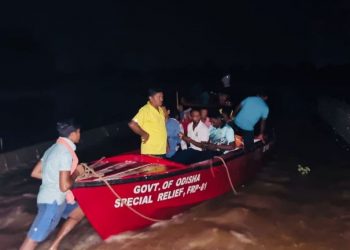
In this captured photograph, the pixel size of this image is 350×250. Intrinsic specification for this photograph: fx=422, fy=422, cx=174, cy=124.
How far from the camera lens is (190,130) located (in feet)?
27.0

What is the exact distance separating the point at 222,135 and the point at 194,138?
1.84 feet

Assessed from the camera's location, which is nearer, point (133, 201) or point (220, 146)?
point (133, 201)

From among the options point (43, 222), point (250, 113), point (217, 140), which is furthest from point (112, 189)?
point (250, 113)

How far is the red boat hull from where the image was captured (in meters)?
5.85

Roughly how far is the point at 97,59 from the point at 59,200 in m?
53.9

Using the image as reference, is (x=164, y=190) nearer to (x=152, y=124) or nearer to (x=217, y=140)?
(x=152, y=124)

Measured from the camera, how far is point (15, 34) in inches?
1966

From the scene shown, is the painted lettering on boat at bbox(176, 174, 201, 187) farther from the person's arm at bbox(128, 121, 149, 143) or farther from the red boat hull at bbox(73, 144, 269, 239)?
the person's arm at bbox(128, 121, 149, 143)

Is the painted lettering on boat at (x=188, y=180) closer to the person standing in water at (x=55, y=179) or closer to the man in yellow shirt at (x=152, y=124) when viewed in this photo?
the man in yellow shirt at (x=152, y=124)

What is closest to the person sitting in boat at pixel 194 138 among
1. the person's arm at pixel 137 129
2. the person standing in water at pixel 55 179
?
the person's arm at pixel 137 129

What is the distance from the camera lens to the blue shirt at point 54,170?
5.05 m

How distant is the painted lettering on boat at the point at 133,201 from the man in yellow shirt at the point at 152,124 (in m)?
1.07

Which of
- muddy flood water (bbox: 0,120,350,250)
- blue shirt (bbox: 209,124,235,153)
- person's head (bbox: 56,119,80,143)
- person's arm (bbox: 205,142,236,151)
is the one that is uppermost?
person's head (bbox: 56,119,80,143)

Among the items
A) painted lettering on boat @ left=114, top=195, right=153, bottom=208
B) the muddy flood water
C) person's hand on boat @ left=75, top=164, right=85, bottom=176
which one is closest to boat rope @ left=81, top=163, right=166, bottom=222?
painted lettering on boat @ left=114, top=195, right=153, bottom=208
